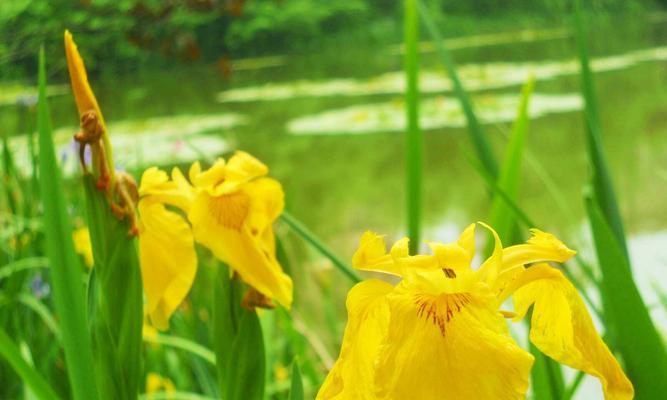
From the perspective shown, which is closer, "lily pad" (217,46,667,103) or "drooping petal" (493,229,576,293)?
"drooping petal" (493,229,576,293)

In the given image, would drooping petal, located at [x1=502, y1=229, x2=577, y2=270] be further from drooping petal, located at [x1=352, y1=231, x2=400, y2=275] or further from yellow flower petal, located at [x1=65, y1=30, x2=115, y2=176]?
yellow flower petal, located at [x1=65, y1=30, x2=115, y2=176]

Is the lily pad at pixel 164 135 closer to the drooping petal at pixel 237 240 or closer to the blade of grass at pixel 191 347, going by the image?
the blade of grass at pixel 191 347

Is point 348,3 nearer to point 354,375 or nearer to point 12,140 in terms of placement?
point 12,140

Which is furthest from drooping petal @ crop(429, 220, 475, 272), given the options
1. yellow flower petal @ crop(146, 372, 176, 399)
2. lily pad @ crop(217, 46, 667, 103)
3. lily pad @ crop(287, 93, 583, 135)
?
lily pad @ crop(217, 46, 667, 103)

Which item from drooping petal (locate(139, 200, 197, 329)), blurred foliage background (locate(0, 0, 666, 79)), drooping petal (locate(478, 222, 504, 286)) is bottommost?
drooping petal (locate(139, 200, 197, 329))

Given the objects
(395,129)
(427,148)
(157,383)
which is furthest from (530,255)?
(395,129)

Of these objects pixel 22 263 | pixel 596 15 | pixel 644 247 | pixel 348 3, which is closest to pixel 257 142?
pixel 644 247

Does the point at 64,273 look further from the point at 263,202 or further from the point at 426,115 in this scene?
the point at 426,115
